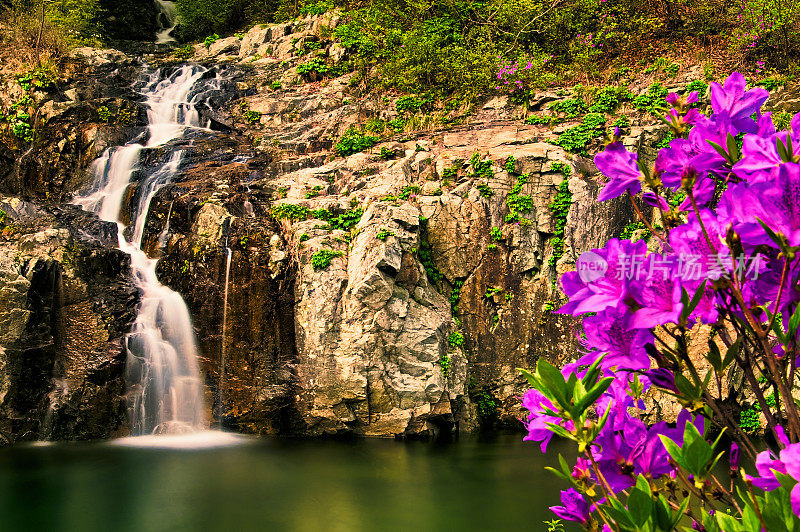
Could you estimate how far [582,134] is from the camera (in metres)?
8.70

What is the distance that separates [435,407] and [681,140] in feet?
21.7

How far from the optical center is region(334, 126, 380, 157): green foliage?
385 inches

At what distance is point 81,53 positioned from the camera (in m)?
13.8

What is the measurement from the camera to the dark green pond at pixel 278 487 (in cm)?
472

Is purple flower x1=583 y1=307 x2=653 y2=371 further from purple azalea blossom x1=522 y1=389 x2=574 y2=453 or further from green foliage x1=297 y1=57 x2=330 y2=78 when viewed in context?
green foliage x1=297 y1=57 x2=330 y2=78

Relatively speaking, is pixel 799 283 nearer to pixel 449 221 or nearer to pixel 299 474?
pixel 299 474

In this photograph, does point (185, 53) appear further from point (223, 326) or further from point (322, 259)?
point (322, 259)

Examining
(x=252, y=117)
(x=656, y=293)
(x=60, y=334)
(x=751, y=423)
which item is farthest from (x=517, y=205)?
(x=656, y=293)

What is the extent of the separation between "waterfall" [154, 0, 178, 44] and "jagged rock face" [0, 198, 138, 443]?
576 inches

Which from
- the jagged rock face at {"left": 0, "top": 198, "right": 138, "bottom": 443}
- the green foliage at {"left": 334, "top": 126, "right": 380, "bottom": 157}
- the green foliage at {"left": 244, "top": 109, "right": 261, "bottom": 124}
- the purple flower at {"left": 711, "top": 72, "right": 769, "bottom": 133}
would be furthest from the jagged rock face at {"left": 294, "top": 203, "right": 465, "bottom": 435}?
the purple flower at {"left": 711, "top": 72, "right": 769, "bottom": 133}

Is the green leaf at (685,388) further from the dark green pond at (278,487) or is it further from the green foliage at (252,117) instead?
the green foliage at (252,117)

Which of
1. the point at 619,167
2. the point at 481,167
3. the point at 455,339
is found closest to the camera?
the point at 619,167

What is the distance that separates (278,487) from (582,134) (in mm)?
6744

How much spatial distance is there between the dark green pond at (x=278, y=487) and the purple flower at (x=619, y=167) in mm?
4359
